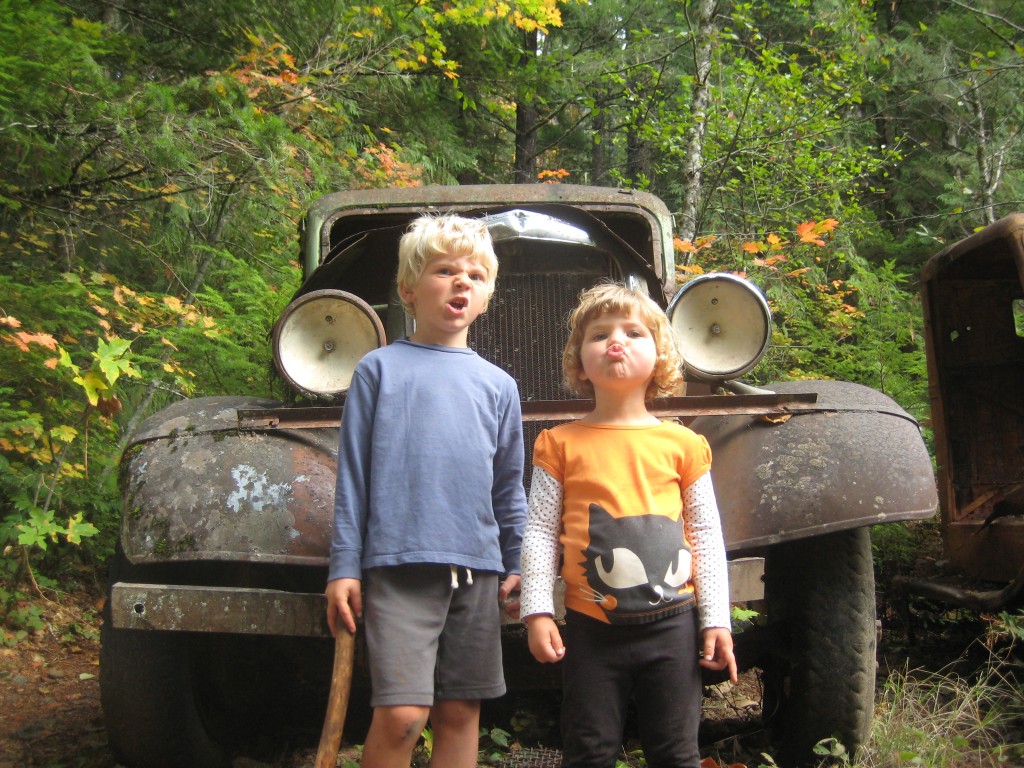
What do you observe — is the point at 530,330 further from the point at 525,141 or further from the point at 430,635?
the point at 525,141

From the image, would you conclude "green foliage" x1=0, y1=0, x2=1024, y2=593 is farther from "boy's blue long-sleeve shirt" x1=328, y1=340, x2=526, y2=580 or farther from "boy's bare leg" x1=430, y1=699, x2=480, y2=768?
"boy's bare leg" x1=430, y1=699, x2=480, y2=768

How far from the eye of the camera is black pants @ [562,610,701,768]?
186 cm

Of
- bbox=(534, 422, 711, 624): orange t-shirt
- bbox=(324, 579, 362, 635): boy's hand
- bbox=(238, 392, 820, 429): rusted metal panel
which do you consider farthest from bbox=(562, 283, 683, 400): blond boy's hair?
bbox=(324, 579, 362, 635): boy's hand

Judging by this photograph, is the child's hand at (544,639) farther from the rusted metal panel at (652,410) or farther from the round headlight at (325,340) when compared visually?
the round headlight at (325,340)

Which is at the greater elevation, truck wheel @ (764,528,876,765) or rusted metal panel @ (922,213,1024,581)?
rusted metal panel @ (922,213,1024,581)

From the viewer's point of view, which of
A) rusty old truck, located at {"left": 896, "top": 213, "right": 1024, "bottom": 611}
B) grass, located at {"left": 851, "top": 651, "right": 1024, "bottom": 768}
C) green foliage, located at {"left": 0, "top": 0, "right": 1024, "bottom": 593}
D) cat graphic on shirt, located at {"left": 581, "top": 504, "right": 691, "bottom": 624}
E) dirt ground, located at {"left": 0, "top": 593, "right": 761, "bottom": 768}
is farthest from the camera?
green foliage, located at {"left": 0, "top": 0, "right": 1024, "bottom": 593}

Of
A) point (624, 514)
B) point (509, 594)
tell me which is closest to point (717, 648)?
point (624, 514)

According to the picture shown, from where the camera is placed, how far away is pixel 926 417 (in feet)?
18.9

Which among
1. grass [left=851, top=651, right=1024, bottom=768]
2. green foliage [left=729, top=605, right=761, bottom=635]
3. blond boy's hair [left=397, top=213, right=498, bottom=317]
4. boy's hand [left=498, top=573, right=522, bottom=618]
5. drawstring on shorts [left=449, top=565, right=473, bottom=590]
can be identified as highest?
blond boy's hair [left=397, top=213, right=498, bottom=317]

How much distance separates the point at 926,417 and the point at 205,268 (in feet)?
16.9

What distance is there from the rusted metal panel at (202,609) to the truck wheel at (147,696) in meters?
0.38

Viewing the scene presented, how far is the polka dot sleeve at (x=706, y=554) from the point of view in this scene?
6.24ft

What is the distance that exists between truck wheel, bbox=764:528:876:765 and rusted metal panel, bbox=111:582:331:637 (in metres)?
1.47

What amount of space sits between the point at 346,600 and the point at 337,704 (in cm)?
24
